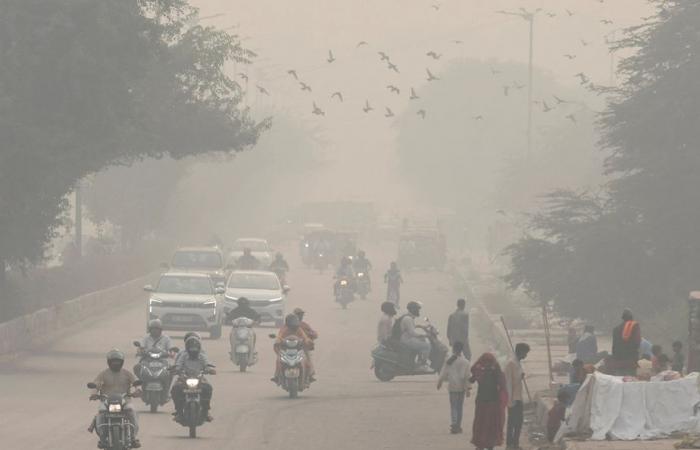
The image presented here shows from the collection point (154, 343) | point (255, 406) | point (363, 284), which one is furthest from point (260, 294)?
point (154, 343)

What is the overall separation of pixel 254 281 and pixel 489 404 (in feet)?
88.9

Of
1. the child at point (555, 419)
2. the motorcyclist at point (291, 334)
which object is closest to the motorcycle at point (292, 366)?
the motorcyclist at point (291, 334)

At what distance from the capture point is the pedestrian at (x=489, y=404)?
71.1ft

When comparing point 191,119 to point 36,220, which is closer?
point 36,220

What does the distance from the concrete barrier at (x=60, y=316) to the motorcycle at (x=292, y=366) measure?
32.7ft

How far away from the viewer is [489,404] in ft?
71.6

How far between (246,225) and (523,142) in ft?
118

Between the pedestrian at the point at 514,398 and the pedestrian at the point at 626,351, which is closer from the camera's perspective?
the pedestrian at the point at 514,398

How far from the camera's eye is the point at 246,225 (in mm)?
145500

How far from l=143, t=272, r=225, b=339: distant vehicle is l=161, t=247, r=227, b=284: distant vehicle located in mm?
11188

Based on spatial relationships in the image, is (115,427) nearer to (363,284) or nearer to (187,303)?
(187,303)

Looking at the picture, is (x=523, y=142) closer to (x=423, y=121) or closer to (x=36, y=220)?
(x=423, y=121)

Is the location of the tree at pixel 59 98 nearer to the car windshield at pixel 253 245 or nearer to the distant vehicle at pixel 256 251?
the distant vehicle at pixel 256 251

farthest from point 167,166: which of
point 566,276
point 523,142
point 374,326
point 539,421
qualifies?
point 523,142
